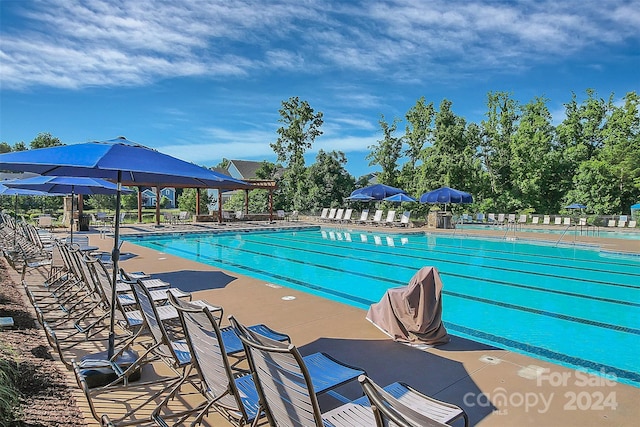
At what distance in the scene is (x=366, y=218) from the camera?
23.7 meters

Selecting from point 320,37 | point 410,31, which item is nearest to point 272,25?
point 320,37

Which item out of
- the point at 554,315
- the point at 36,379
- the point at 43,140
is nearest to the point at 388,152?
the point at 554,315

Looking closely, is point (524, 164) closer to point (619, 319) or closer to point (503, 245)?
point (503, 245)

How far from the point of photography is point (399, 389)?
2523 mm

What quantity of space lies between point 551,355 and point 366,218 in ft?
61.3

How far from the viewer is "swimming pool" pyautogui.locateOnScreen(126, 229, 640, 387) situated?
5656 millimetres

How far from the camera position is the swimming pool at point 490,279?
566 cm

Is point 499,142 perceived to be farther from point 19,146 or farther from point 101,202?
point 19,146

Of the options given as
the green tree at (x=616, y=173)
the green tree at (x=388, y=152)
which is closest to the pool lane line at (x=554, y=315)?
the green tree at (x=388, y=152)

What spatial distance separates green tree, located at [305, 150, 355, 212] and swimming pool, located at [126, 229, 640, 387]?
10198mm

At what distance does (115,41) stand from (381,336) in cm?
1236

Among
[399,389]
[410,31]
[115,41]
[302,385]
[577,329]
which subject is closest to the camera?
[302,385]

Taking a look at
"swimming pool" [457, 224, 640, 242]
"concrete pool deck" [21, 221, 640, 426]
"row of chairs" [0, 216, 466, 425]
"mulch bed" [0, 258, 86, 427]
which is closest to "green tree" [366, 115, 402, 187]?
"swimming pool" [457, 224, 640, 242]

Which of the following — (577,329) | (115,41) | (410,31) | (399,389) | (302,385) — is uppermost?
(410,31)
